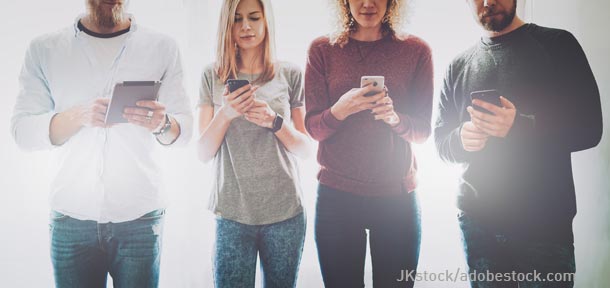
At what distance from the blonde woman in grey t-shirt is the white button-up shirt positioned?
195 millimetres

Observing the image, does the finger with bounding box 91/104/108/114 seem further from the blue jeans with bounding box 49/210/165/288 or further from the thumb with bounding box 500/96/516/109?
the thumb with bounding box 500/96/516/109

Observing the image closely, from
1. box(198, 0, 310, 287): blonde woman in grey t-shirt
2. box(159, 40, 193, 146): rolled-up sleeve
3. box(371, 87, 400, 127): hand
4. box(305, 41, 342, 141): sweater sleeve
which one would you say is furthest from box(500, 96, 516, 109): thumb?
box(159, 40, 193, 146): rolled-up sleeve

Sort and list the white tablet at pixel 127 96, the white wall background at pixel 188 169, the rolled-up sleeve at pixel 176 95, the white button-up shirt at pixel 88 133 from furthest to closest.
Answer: the white wall background at pixel 188 169
the rolled-up sleeve at pixel 176 95
the white button-up shirt at pixel 88 133
the white tablet at pixel 127 96

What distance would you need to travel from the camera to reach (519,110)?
1.60 meters

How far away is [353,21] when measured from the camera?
1.77 metres

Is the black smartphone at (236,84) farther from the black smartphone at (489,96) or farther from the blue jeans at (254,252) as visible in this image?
the black smartphone at (489,96)

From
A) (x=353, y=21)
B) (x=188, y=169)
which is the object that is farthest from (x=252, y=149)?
(x=353, y=21)

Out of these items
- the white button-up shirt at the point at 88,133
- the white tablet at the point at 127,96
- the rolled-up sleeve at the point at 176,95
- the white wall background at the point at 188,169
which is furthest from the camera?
the white wall background at the point at 188,169

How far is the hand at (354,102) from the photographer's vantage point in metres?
1.56

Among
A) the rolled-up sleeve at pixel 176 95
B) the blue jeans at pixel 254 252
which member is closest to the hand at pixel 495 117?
the blue jeans at pixel 254 252

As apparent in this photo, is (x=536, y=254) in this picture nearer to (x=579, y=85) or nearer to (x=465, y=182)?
(x=465, y=182)

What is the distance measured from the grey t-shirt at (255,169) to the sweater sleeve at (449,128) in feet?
1.87

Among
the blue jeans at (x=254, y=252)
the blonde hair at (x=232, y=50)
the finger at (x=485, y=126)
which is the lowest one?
the blue jeans at (x=254, y=252)

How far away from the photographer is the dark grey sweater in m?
1.55
